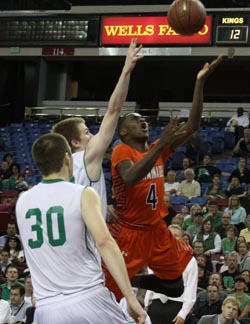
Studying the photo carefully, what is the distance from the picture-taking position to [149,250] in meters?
5.38

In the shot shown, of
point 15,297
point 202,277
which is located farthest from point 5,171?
point 202,277

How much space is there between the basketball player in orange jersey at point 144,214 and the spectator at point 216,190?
251 inches

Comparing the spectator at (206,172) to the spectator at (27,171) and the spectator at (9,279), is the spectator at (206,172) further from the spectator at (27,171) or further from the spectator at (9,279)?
the spectator at (9,279)

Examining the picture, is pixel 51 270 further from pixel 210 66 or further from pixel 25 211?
pixel 210 66

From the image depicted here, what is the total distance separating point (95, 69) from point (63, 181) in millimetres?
21458

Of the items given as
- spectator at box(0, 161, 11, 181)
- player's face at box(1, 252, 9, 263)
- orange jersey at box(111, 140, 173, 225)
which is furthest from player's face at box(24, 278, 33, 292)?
spectator at box(0, 161, 11, 181)

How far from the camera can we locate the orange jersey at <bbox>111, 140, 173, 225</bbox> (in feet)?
17.1

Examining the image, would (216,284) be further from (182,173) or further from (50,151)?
(182,173)

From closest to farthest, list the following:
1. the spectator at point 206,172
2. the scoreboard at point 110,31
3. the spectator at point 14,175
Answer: the spectator at point 206,172 < the spectator at point 14,175 < the scoreboard at point 110,31

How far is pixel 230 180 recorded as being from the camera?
12.5 m

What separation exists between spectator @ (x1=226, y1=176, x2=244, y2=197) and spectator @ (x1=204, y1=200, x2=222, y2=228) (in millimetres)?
1183

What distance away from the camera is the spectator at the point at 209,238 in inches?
400

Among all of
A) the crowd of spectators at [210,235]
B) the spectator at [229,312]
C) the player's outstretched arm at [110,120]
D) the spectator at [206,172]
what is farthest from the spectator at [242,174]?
the player's outstretched arm at [110,120]

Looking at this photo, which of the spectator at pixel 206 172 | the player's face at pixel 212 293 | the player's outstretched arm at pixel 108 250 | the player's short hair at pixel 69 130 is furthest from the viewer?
the spectator at pixel 206 172
